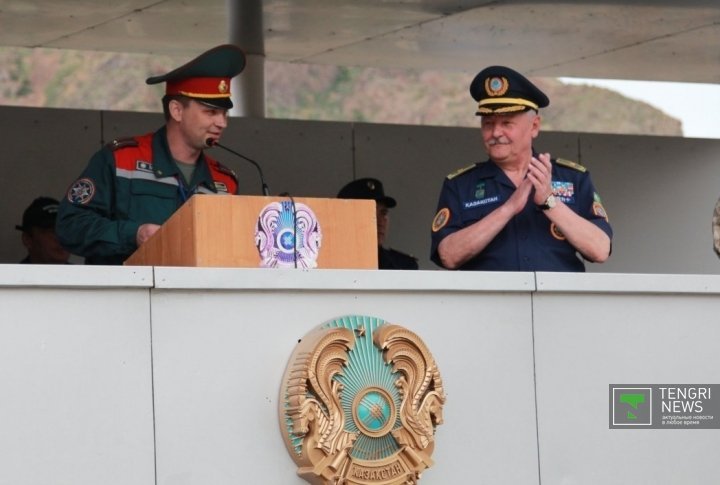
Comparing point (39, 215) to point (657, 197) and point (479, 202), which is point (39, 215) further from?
point (657, 197)

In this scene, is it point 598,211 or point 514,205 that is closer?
point 514,205

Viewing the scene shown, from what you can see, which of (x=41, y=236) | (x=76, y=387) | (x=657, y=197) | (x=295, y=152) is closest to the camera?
(x=76, y=387)

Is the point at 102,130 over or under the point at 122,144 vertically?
over

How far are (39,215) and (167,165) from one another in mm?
2218

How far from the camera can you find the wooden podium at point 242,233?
3.27 meters

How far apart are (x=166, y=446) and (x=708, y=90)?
2917cm

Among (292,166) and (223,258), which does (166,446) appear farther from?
(292,166)

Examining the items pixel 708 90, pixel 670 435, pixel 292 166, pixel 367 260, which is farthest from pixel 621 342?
pixel 708 90

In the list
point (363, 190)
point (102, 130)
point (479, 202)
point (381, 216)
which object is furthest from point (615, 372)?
point (102, 130)

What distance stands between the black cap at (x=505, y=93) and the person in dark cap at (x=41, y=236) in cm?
253

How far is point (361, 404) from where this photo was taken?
334cm

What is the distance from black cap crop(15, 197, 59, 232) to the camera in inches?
252

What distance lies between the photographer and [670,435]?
3.80m

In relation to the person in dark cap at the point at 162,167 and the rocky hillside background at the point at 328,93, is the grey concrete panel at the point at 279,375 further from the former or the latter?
the rocky hillside background at the point at 328,93
